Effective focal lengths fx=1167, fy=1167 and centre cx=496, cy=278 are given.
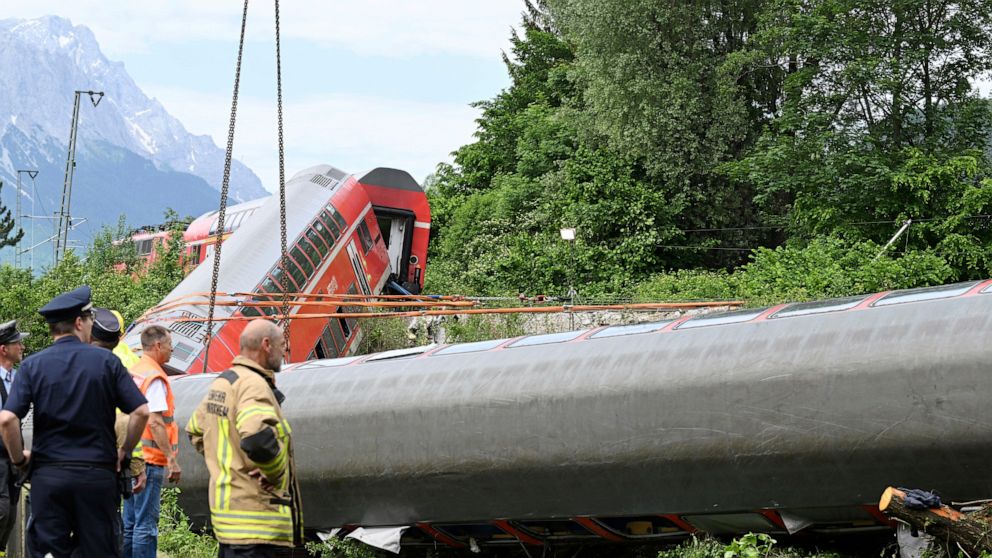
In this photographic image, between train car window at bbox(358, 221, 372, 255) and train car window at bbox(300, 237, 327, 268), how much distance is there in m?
2.26

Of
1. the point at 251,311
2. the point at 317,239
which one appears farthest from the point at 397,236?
the point at 251,311

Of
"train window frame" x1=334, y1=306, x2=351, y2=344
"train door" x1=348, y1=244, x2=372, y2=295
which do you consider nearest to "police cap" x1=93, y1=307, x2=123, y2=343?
"train window frame" x1=334, y1=306, x2=351, y2=344

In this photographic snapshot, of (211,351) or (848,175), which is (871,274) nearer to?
(848,175)

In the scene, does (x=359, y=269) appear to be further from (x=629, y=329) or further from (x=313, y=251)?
(x=629, y=329)

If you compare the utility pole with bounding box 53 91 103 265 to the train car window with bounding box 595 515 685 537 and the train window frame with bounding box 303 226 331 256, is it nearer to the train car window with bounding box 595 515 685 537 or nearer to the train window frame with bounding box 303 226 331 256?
the train window frame with bounding box 303 226 331 256

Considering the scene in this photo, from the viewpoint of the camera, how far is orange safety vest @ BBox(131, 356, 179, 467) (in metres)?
Result: 7.91

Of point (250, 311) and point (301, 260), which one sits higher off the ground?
point (301, 260)

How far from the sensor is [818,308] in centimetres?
938

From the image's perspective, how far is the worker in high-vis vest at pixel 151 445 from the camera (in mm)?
7910

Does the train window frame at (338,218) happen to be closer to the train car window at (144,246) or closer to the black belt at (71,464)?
the black belt at (71,464)

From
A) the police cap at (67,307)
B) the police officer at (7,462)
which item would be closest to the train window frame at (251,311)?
the police officer at (7,462)

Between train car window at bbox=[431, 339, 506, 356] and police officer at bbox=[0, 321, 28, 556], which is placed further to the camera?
train car window at bbox=[431, 339, 506, 356]

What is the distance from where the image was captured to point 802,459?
28.4 ft

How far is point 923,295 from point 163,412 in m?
5.68
